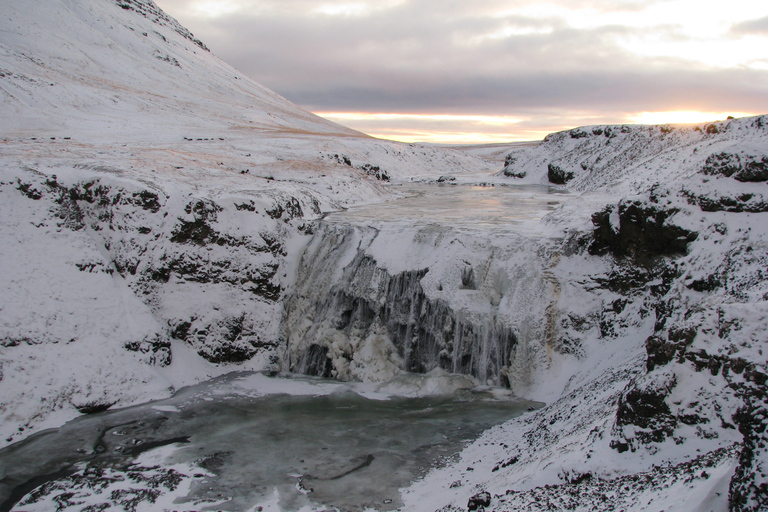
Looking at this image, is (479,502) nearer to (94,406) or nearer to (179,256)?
(94,406)

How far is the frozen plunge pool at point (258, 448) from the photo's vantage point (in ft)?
34.6

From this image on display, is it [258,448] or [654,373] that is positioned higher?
[654,373]

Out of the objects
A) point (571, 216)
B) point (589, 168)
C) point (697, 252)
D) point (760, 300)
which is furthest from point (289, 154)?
point (760, 300)

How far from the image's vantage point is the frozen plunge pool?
10.5 m

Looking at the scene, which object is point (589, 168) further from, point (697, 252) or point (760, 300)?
point (760, 300)

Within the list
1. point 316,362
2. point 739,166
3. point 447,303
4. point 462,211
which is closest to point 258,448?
point 316,362

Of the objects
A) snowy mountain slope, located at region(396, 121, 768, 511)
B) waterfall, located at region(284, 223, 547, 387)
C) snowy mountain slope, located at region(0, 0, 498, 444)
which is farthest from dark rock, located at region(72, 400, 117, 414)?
snowy mountain slope, located at region(396, 121, 768, 511)

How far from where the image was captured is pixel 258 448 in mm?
12500

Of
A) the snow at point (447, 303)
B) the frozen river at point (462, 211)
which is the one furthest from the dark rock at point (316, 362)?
the frozen river at point (462, 211)

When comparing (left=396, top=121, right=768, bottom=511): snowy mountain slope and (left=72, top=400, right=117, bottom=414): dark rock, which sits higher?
(left=396, top=121, right=768, bottom=511): snowy mountain slope

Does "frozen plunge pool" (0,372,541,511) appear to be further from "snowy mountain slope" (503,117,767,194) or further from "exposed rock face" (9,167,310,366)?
"snowy mountain slope" (503,117,767,194)

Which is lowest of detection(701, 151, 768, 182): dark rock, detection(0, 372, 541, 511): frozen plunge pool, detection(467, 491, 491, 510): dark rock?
detection(0, 372, 541, 511): frozen plunge pool

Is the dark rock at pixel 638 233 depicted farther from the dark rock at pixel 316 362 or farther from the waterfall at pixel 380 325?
the dark rock at pixel 316 362

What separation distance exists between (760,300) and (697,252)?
249 inches
